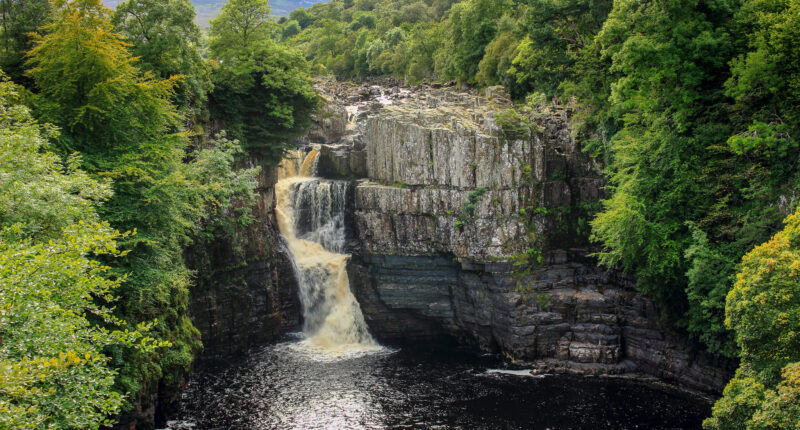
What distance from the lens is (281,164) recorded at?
164 feet

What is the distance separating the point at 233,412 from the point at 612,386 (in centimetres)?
2255

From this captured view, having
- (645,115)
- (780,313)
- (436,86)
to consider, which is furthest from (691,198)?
(436,86)

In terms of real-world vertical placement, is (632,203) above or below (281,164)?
below

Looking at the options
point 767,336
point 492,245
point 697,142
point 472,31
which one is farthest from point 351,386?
point 472,31

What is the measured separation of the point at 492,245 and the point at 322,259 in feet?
45.4

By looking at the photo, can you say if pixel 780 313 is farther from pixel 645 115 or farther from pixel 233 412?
pixel 233 412

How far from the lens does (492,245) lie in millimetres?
41031

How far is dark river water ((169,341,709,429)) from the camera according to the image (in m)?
32.0

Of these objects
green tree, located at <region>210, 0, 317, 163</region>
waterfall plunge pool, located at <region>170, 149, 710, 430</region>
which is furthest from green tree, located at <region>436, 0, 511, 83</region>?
waterfall plunge pool, located at <region>170, 149, 710, 430</region>

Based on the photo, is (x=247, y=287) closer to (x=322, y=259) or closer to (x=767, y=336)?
(x=322, y=259)

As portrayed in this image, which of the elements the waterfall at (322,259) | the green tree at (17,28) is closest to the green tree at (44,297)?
the green tree at (17,28)

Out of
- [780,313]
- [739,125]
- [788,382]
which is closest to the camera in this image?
[788,382]

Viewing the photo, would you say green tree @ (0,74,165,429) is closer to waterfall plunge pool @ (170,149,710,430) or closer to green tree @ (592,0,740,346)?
waterfall plunge pool @ (170,149,710,430)

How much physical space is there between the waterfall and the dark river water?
205 inches
